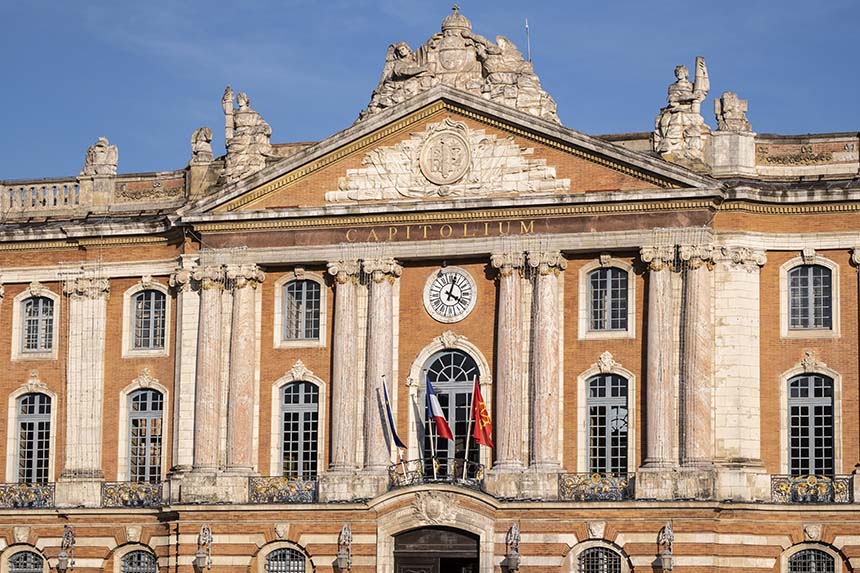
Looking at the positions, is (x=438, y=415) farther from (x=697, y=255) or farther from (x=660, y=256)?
(x=697, y=255)

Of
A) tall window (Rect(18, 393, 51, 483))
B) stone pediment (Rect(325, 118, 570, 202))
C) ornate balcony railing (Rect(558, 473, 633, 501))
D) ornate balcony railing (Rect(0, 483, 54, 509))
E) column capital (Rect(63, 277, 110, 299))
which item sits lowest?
ornate balcony railing (Rect(0, 483, 54, 509))

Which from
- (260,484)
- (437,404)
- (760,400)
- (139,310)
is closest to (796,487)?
(760,400)

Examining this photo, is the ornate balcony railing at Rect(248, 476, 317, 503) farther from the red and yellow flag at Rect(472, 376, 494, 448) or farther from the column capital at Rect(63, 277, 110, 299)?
the column capital at Rect(63, 277, 110, 299)

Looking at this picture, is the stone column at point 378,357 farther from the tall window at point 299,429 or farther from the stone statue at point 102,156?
the stone statue at point 102,156

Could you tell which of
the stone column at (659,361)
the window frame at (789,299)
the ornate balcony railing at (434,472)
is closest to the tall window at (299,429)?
the ornate balcony railing at (434,472)

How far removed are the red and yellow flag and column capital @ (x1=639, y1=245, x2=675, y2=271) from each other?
5.89m

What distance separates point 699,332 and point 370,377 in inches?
368

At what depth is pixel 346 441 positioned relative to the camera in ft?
184

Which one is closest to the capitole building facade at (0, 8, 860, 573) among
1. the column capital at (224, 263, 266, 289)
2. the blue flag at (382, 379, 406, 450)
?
the column capital at (224, 263, 266, 289)

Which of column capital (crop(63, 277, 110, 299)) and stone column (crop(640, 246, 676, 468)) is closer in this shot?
stone column (crop(640, 246, 676, 468))

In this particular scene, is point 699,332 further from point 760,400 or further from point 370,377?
point 370,377

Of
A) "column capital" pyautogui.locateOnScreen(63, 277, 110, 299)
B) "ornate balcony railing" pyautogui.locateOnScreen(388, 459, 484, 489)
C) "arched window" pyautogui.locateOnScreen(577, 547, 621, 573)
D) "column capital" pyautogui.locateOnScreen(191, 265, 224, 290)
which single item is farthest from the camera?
"column capital" pyautogui.locateOnScreen(63, 277, 110, 299)

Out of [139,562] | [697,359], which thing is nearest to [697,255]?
[697,359]

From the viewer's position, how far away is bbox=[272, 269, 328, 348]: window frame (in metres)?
57.7
